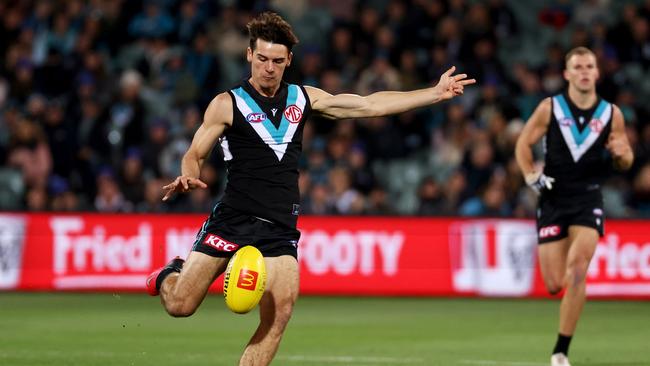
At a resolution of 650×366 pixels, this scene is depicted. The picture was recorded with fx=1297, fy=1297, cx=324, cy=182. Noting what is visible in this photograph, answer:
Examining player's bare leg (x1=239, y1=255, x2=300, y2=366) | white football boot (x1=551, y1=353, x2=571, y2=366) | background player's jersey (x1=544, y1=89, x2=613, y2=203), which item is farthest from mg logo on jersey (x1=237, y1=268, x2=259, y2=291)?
background player's jersey (x1=544, y1=89, x2=613, y2=203)

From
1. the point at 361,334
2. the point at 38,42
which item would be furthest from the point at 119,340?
the point at 38,42

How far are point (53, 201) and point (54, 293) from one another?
74.9 inches

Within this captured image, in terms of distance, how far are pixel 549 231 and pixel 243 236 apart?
3.57m

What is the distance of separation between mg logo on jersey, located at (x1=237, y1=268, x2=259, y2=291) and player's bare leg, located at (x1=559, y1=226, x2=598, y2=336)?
3.29 metres

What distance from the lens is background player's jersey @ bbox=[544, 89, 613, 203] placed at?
37.0 feet

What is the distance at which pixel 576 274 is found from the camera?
1055cm

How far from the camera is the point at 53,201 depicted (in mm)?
19453

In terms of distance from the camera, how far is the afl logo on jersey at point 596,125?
11281mm

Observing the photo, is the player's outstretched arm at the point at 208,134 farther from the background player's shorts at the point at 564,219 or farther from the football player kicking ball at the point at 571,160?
the background player's shorts at the point at 564,219

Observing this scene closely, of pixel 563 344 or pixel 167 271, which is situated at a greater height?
pixel 167 271

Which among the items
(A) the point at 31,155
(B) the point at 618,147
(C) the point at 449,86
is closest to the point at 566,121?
(B) the point at 618,147

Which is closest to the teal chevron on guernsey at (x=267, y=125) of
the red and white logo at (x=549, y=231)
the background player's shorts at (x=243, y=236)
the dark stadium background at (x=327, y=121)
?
the background player's shorts at (x=243, y=236)

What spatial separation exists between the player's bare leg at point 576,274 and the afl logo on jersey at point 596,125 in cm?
92

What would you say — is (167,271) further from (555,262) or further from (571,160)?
(571,160)
